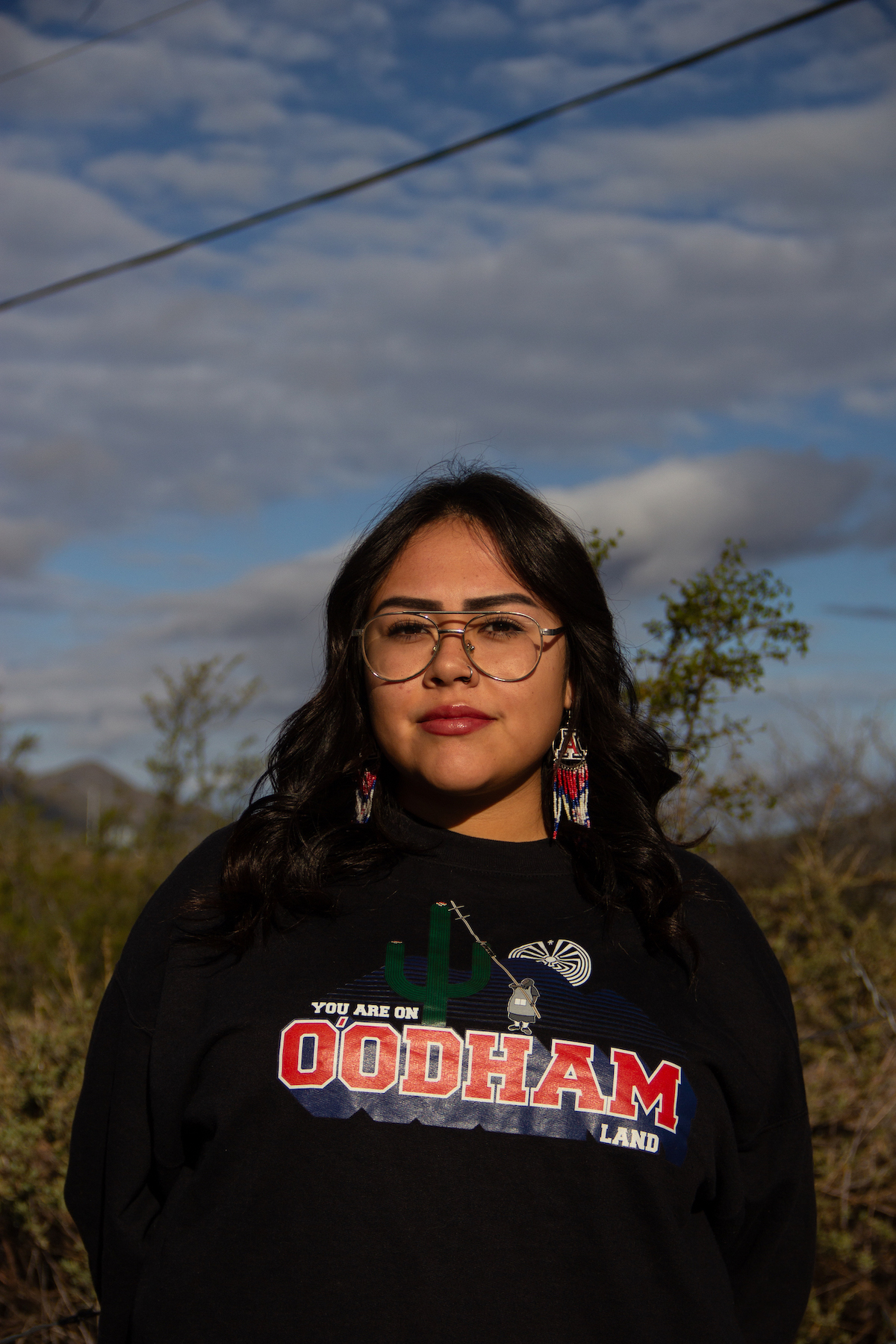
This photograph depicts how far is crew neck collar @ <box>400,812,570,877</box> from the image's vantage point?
2.06m

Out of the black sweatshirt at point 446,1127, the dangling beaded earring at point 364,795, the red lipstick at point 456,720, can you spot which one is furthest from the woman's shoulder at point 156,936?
the red lipstick at point 456,720

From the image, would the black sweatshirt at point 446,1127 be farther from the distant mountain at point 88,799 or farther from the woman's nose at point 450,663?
the distant mountain at point 88,799

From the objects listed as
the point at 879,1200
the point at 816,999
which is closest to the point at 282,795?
the point at 879,1200

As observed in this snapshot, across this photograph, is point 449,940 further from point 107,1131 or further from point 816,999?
point 816,999

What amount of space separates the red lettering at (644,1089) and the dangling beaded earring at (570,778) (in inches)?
20.3

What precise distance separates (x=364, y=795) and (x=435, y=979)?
47 centimetres

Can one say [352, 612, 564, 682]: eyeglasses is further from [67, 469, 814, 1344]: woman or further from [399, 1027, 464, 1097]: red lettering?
[399, 1027, 464, 1097]: red lettering

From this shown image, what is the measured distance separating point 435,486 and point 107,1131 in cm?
140

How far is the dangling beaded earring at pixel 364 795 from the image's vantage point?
2158mm

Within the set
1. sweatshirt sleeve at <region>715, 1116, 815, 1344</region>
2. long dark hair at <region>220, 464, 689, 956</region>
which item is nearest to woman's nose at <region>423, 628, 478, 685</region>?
long dark hair at <region>220, 464, 689, 956</region>

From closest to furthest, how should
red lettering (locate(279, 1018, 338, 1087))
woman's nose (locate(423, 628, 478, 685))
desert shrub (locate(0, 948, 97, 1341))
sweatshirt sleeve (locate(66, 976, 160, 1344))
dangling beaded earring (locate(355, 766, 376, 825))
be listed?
red lettering (locate(279, 1018, 338, 1087)), sweatshirt sleeve (locate(66, 976, 160, 1344)), woman's nose (locate(423, 628, 478, 685)), dangling beaded earring (locate(355, 766, 376, 825)), desert shrub (locate(0, 948, 97, 1341))

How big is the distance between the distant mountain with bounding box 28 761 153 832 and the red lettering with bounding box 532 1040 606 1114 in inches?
310

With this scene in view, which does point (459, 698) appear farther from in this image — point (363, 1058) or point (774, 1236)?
point (774, 1236)

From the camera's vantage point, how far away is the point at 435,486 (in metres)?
2.34
